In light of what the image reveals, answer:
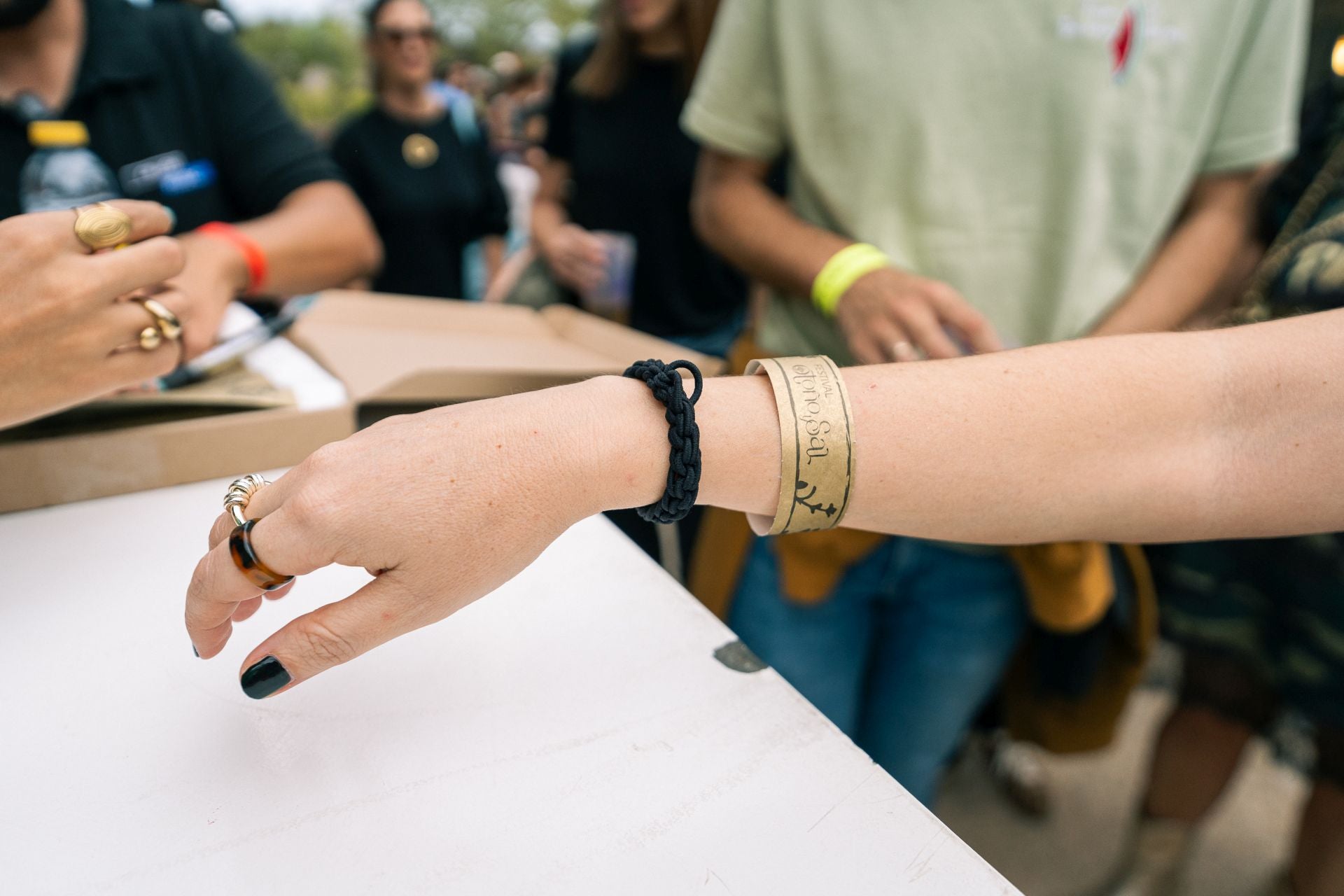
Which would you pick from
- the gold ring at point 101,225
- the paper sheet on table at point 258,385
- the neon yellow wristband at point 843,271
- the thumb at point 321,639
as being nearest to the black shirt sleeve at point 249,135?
the paper sheet on table at point 258,385

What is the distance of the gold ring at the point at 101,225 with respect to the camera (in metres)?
0.60

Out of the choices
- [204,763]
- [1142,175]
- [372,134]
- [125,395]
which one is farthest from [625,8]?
[204,763]

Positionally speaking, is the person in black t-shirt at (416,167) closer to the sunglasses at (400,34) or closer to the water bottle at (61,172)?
the sunglasses at (400,34)

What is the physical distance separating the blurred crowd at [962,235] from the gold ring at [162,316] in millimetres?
16

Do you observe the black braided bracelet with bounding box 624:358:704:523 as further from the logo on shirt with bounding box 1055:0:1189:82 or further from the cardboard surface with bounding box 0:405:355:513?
the logo on shirt with bounding box 1055:0:1189:82

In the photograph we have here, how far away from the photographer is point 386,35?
6.81ft

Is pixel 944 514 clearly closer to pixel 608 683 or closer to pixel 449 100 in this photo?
pixel 608 683

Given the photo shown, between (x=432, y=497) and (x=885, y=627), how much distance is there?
69 cm

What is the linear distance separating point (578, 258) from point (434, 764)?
1219 mm

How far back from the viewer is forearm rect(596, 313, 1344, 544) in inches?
19.0

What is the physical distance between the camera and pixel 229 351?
76cm

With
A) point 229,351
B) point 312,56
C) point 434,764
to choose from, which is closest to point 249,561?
point 434,764

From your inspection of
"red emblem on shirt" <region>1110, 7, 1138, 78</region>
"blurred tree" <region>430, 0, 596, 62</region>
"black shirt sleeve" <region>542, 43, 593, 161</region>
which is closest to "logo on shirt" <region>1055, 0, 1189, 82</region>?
"red emblem on shirt" <region>1110, 7, 1138, 78</region>

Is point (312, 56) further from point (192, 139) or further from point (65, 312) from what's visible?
point (65, 312)
